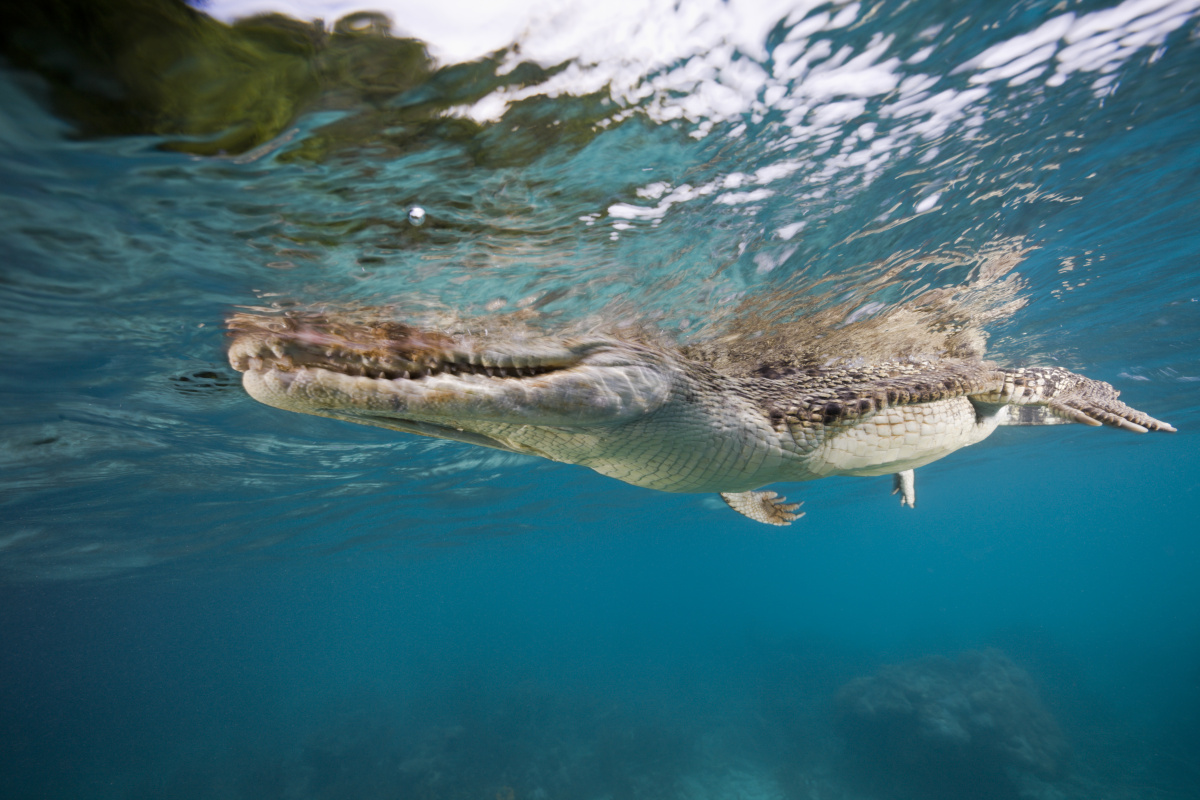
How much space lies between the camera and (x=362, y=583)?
36156 millimetres

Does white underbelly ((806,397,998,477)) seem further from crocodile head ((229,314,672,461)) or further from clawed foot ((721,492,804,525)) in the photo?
clawed foot ((721,492,804,525))

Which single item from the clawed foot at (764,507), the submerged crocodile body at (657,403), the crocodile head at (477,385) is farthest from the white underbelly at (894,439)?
the clawed foot at (764,507)

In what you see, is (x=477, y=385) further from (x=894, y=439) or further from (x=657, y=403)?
(x=894, y=439)

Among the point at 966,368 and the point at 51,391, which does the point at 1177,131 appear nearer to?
the point at 966,368

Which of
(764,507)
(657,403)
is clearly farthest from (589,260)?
(764,507)

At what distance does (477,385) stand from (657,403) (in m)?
1.17

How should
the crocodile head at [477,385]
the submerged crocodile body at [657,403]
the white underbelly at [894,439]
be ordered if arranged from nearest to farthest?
1. the crocodile head at [477,385]
2. the submerged crocodile body at [657,403]
3. the white underbelly at [894,439]

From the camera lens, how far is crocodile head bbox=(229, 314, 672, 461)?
2.52 m

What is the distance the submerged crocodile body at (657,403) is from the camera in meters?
2.64

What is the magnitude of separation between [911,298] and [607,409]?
17.8ft

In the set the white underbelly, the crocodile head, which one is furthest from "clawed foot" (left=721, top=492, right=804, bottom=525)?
the crocodile head

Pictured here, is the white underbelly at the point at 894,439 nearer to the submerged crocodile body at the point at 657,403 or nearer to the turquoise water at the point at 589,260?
the submerged crocodile body at the point at 657,403

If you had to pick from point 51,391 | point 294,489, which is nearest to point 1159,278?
point 51,391

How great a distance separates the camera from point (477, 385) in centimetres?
265
